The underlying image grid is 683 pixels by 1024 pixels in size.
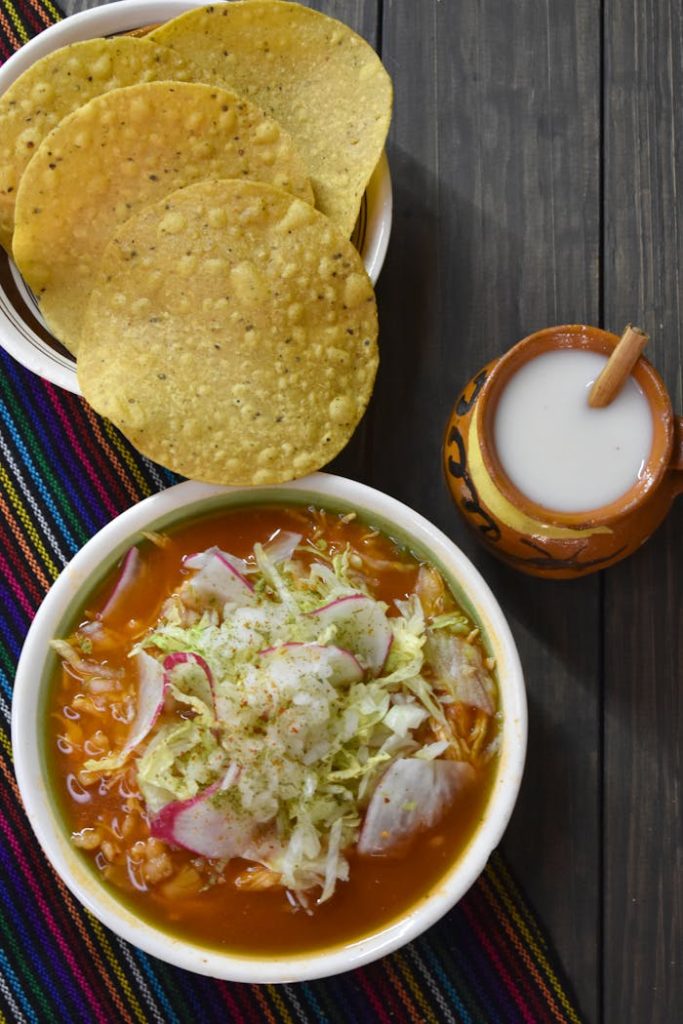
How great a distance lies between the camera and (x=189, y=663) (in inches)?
61.4

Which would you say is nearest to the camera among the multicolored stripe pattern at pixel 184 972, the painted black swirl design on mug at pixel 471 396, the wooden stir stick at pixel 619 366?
the wooden stir stick at pixel 619 366

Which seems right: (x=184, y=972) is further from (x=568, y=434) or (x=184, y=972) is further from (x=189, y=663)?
(x=568, y=434)

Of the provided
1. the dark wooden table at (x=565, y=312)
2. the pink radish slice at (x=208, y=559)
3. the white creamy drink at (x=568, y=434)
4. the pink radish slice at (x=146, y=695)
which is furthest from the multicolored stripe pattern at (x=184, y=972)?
the white creamy drink at (x=568, y=434)

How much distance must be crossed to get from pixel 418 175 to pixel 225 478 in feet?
2.17

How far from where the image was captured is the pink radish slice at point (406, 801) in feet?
5.12

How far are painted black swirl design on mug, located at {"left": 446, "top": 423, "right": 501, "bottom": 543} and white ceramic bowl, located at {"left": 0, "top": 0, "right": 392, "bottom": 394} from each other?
272 mm

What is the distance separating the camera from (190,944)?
157 cm

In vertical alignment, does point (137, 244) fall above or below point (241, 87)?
below

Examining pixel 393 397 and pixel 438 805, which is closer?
pixel 438 805

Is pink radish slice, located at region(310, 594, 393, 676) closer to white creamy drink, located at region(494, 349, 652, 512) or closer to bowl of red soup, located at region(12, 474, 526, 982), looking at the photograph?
bowl of red soup, located at region(12, 474, 526, 982)

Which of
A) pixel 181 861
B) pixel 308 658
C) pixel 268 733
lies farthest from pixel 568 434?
pixel 181 861

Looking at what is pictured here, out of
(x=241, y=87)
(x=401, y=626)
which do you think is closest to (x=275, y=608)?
(x=401, y=626)

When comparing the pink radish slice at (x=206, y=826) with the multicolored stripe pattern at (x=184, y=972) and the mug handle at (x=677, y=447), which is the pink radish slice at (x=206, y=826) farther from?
the mug handle at (x=677, y=447)

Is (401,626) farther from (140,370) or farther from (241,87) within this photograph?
(241,87)
